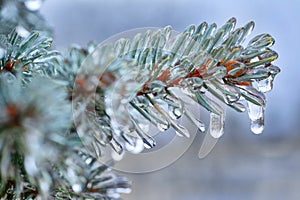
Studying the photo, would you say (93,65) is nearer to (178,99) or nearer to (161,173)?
(178,99)

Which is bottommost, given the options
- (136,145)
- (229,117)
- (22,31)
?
(136,145)

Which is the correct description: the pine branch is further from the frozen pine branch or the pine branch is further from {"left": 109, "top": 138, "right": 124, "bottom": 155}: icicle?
{"left": 109, "top": 138, "right": 124, "bottom": 155}: icicle

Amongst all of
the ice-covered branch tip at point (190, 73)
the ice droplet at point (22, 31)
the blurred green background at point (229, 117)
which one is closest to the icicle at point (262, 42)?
the ice-covered branch tip at point (190, 73)

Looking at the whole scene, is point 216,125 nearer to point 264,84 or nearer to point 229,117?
point 264,84

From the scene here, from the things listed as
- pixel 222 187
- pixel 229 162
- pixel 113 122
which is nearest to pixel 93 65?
pixel 113 122

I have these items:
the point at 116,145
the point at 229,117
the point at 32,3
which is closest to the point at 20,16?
the point at 32,3

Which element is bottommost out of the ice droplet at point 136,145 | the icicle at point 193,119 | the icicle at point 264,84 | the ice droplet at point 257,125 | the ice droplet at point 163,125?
the ice droplet at point 136,145

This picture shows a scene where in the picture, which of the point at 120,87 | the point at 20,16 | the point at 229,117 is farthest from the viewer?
the point at 229,117

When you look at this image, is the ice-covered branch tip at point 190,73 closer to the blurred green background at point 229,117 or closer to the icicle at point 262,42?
the icicle at point 262,42

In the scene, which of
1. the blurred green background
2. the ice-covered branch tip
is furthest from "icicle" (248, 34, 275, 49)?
the blurred green background
